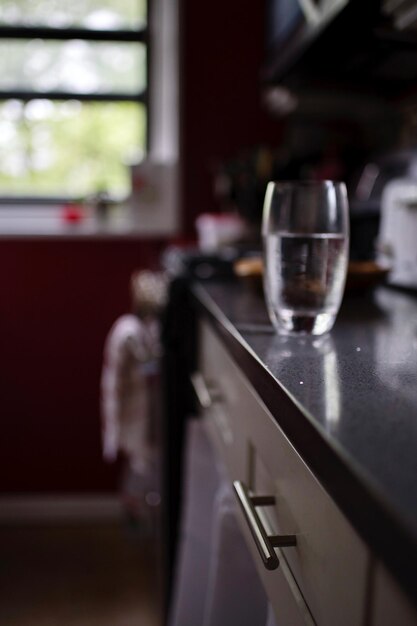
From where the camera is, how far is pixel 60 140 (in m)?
2.89

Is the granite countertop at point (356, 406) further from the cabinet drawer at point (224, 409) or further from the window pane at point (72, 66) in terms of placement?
the window pane at point (72, 66)

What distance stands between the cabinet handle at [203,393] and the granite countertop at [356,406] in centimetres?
18

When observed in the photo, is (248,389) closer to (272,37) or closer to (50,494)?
(272,37)

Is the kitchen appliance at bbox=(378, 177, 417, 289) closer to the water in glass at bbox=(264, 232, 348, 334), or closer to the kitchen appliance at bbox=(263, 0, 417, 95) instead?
the kitchen appliance at bbox=(263, 0, 417, 95)

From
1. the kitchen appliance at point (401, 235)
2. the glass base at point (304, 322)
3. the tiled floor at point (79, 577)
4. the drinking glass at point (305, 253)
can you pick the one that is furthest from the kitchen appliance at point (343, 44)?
the tiled floor at point (79, 577)

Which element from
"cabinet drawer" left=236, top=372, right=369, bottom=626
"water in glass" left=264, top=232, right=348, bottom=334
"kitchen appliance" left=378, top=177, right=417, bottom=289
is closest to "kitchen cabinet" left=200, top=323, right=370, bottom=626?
"cabinet drawer" left=236, top=372, right=369, bottom=626

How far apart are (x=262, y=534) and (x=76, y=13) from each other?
2562mm

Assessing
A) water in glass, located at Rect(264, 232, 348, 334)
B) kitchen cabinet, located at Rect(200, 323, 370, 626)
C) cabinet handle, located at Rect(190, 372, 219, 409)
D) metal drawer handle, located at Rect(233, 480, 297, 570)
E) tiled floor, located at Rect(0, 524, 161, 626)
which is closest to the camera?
kitchen cabinet, located at Rect(200, 323, 370, 626)

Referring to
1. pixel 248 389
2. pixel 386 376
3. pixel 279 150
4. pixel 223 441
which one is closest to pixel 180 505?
pixel 223 441

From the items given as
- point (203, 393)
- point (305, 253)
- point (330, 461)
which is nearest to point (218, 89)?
point (203, 393)

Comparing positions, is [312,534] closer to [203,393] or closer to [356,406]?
[356,406]

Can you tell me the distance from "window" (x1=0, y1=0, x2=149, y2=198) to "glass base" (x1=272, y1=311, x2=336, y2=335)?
2013 mm

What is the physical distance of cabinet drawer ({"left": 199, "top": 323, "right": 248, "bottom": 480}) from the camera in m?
0.93

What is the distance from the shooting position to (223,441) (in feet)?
3.46
